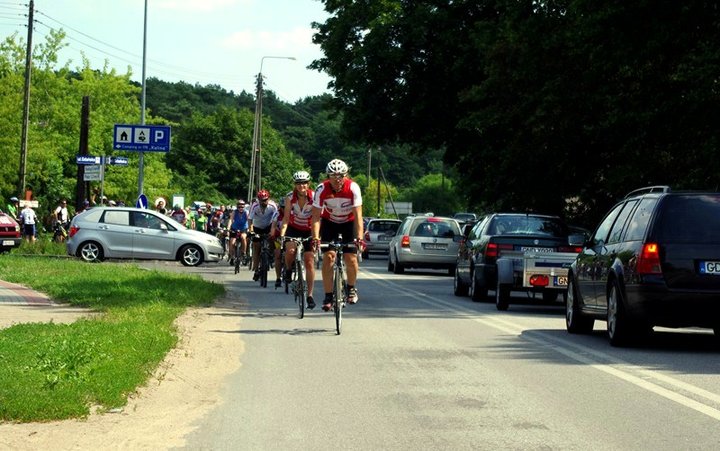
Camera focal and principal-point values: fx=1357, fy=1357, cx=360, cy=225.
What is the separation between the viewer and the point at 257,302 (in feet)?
69.6

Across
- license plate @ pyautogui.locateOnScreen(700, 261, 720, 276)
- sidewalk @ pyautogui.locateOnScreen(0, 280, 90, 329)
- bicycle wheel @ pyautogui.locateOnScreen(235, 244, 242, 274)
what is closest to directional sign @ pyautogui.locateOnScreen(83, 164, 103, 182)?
bicycle wheel @ pyautogui.locateOnScreen(235, 244, 242, 274)

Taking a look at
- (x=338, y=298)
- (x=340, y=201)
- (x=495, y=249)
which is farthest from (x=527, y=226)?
(x=338, y=298)

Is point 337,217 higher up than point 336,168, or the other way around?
point 336,168

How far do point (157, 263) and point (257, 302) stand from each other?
1794 cm

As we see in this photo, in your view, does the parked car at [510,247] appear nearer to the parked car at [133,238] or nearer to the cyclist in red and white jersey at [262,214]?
the cyclist in red and white jersey at [262,214]

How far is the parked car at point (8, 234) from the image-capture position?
1700 inches

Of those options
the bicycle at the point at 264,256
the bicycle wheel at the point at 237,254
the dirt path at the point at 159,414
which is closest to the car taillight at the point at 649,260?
the dirt path at the point at 159,414

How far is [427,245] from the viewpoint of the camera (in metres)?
36.4

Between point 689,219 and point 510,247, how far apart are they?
794cm

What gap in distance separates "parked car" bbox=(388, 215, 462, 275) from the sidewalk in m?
15.7

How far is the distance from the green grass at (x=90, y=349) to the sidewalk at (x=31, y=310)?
33cm

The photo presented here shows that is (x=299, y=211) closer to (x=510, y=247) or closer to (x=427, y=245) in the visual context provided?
(x=510, y=247)

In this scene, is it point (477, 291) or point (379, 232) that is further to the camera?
point (379, 232)

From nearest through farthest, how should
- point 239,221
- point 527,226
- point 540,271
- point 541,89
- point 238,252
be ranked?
point 540,271 < point 527,226 < point 541,89 < point 238,252 < point 239,221
